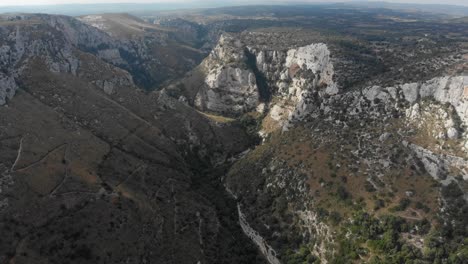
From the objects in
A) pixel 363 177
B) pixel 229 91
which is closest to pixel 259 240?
pixel 363 177

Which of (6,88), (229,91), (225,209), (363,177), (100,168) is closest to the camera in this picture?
(363,177)

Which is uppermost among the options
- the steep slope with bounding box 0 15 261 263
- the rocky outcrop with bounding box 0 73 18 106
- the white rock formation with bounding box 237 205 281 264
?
the rocky outcrop with bounding box 0 73 18 106

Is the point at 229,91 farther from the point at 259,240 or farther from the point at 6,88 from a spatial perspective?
the point at 259,240

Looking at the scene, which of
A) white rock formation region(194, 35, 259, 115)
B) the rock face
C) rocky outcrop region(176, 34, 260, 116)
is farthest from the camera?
the rock face

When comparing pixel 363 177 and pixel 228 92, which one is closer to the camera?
pixel 363 177

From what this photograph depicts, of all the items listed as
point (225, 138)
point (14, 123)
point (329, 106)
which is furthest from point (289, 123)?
point (14, 123)

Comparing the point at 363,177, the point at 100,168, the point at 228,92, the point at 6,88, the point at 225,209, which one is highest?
the point at 6,88

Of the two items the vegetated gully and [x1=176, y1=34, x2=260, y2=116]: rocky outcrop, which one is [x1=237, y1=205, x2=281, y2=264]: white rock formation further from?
[x1=176, y1=34, x2=260, y2=116]: rocky outcrop

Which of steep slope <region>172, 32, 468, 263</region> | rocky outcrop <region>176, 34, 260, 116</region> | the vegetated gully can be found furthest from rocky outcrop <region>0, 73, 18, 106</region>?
rocky outcrop <region>176, 34, 260, 116</region>

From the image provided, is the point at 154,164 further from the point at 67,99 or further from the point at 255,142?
the point at 255,142

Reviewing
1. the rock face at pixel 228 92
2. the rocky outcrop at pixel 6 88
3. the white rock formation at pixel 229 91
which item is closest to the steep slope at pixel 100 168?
the rocky outcrop at pixel 6 88
